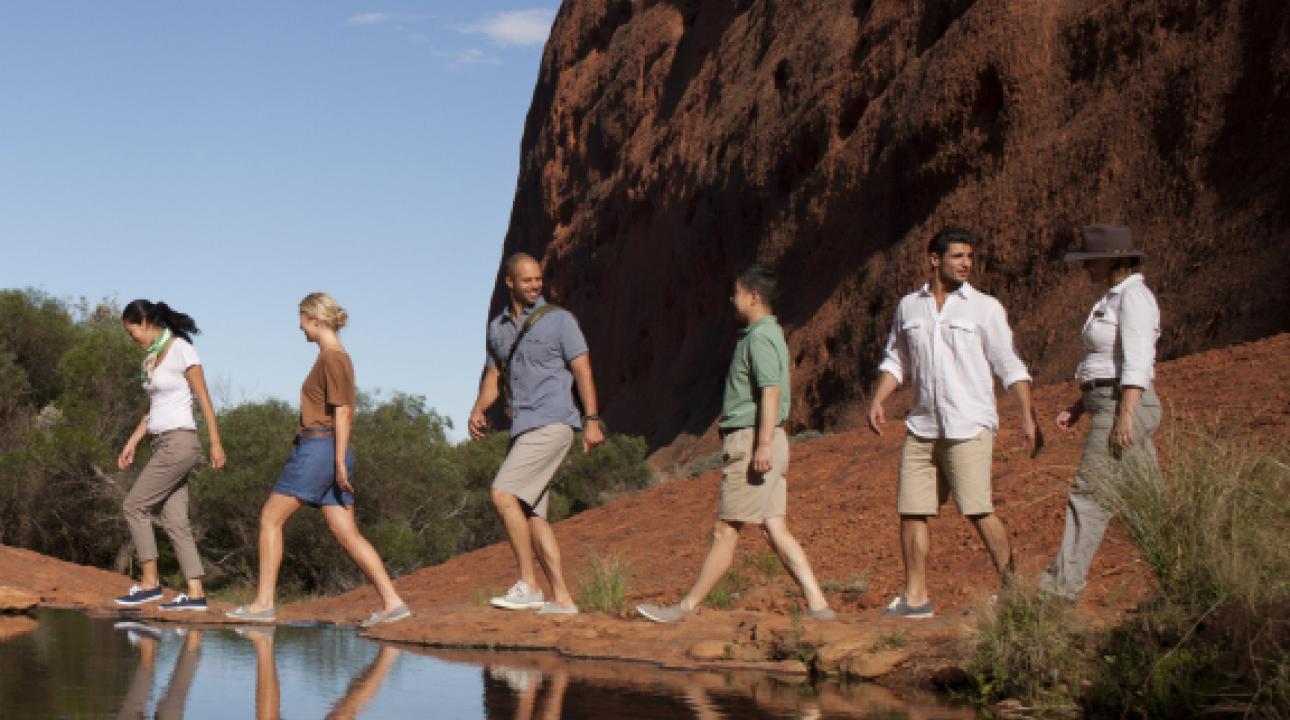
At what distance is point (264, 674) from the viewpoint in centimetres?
793

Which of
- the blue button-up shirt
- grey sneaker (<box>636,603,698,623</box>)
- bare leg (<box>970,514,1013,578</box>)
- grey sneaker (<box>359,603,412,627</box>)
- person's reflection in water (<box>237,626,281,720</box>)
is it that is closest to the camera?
person's reflection in water (<box>237,626,281,720</box>)

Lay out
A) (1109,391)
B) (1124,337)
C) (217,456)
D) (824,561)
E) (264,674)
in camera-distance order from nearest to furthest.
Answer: (264,674) < (1124,337) < (1109,391) < (217,456) < (824,561)

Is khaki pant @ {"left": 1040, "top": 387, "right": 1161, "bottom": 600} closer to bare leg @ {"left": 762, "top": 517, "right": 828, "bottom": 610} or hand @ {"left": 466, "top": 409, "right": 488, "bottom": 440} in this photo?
bare leg @ {"left": 762, "top": 517, "right": 828, "bottom": 610}

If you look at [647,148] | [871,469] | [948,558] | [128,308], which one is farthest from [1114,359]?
[647,148]

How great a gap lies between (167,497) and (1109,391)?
6.54 meters

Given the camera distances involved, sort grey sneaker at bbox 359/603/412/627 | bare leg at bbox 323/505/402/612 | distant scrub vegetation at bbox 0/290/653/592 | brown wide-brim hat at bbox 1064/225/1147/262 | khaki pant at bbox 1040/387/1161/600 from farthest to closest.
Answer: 1. distant scrub vegetation at bbox 0/290/653/592
2. grey sneaker at bbox 359/603/412/627
3. bare leg at bbox 323/505/402/612
4. brown wide-brim hat at bbox 1064/225/1147/262
5. khaki pant at bbox 1040/387/1161/600

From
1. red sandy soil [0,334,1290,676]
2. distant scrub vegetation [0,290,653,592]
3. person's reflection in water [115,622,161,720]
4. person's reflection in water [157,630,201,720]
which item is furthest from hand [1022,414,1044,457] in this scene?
distant scrub vegetation [0,290,653,592]

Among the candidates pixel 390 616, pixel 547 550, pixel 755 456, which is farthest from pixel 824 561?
pixel 755 456

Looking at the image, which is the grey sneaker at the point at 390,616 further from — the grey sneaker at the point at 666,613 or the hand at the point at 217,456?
the grey sneaker at the point at 666,613

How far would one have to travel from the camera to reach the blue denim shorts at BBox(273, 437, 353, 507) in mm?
10000

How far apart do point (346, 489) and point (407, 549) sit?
1403 centimetres

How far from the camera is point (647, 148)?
55156 millimetres

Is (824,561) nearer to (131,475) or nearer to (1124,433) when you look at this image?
(1124,433)

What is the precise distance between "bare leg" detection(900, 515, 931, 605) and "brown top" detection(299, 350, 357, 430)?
3.49 meters
